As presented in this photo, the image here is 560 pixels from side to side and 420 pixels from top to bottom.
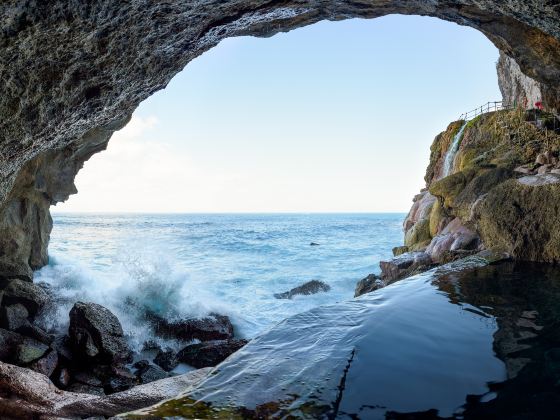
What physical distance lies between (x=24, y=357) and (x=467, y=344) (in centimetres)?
813

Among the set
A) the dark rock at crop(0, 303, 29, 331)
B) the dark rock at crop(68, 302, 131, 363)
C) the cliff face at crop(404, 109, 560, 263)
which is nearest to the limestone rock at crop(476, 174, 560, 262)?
the cliff face at crop(404, 109, 560, 263)

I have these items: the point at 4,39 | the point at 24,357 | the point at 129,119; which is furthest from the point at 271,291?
the point at 4,39

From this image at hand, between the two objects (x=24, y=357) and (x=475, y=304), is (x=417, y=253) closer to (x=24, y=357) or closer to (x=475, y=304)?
(x=475, y=304)

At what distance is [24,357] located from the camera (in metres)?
7.48

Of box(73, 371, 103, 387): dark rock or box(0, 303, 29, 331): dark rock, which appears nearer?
box(73, 371, 103, 387): dark rock

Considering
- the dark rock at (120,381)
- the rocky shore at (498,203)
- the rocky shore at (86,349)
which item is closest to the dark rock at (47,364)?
the rocky shore at (86,349)

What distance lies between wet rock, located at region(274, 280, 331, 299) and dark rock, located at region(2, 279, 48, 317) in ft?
32.5

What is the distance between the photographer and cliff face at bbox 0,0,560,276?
438 cm

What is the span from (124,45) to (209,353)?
6933mm

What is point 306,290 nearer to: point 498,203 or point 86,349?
point 498,203

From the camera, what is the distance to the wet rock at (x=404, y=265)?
38.9 ft

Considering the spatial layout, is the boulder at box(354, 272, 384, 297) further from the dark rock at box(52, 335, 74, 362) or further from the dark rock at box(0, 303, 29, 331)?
the dark rock at box(0, 303, 29, 331)

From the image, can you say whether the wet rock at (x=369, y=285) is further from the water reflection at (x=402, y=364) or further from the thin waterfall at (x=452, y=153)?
the thin waterfall at (x=452, y=153)

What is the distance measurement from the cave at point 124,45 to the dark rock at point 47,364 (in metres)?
3.13
